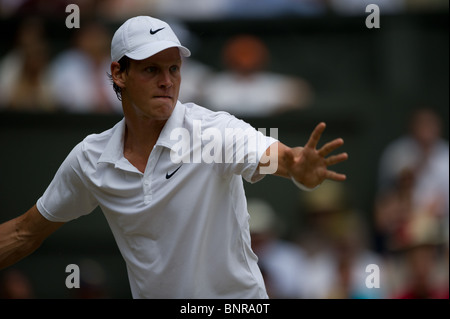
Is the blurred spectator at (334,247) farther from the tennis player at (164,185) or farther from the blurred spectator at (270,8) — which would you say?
the tennis player at (164,185)

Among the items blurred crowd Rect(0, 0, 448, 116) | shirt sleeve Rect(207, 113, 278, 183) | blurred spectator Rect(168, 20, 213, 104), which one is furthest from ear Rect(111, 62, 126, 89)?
blurred crowd Rect(0, 0, 448, 116)

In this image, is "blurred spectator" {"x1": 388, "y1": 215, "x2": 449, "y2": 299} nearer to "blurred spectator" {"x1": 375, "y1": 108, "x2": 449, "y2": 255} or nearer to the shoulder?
"blurred spectator" {"x1": 375, "y1": 108, "x2": 449, "y2": 255}

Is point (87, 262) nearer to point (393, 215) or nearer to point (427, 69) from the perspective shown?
point (393, 215)

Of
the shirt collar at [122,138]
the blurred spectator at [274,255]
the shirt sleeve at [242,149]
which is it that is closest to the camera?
the shirt sleeve at [242,149]

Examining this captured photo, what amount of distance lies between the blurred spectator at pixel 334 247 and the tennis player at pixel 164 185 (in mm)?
2801

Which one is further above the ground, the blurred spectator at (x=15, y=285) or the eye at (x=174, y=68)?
the eye at (x=174, y=68)

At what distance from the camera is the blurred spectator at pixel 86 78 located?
7.41 m

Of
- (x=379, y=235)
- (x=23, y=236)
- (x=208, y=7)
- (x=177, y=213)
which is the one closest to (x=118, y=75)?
(x=177, y=213)

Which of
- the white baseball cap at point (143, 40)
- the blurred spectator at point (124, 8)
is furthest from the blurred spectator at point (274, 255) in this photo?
the white baseball cap at point (143, 40)

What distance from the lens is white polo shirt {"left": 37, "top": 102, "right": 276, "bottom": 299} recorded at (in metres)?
3.84

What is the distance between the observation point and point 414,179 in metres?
7.51

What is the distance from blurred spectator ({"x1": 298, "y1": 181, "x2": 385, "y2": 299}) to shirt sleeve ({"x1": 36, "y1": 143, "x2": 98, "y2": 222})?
9.95 ft

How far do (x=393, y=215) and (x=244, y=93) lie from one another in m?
1.70
